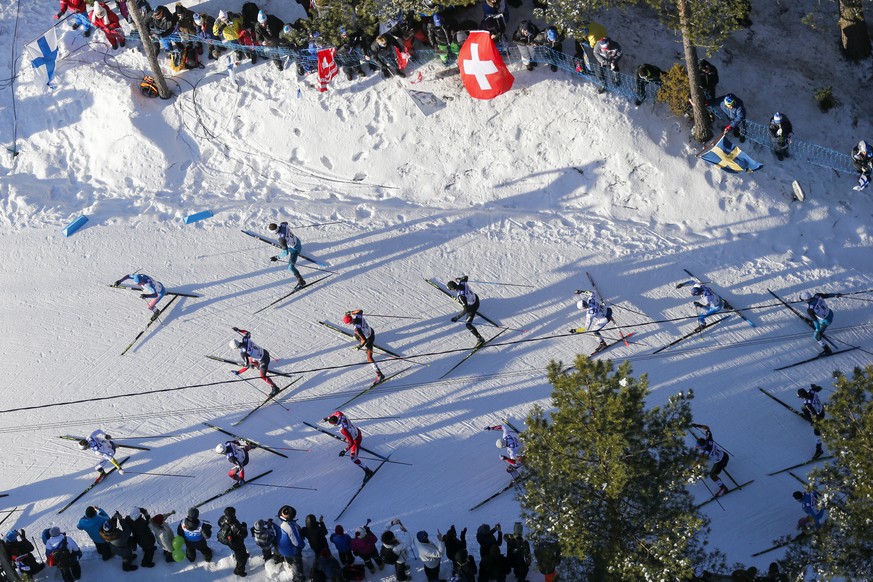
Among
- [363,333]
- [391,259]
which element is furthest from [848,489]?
[391,259]

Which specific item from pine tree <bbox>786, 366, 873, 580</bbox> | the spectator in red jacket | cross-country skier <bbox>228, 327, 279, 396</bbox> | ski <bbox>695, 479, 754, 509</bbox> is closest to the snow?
ski <bbox>695, 479, 754, 509</bbox>

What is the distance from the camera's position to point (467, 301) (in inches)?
733

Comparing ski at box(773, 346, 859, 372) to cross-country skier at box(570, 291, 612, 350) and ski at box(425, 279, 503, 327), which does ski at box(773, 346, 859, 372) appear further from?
ski at box(425, 279, 503, 327)

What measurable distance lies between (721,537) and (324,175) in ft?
35.6

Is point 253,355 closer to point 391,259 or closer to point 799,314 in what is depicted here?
point 391,259

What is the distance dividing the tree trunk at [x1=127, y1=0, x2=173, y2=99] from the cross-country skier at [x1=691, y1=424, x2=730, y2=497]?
13672 mm

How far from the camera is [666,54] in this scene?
22328 millimetres

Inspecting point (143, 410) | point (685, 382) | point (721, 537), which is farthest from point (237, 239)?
point (721, 537)

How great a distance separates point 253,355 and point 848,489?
32.4ft

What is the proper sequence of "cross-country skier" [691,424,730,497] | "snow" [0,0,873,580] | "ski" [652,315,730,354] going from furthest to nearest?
"ski" [652,315,730,354] < "snow" [0,0,873,580] < "cross-country skier" [691,424,730,497]

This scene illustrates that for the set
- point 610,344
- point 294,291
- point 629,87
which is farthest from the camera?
point 629,87

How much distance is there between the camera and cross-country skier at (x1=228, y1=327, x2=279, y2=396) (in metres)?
18.0

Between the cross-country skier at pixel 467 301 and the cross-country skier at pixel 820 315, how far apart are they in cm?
587

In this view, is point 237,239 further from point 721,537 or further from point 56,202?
point 721,537
